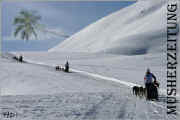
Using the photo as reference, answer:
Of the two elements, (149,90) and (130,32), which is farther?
(130,32)

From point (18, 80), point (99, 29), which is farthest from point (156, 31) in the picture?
point (18, 80)

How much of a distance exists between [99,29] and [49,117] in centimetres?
12579

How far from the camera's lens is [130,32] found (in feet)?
315

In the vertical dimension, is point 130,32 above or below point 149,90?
above

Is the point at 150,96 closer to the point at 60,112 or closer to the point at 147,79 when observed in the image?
the point at 147,79

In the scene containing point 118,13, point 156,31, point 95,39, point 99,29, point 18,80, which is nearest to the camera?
point 18,80

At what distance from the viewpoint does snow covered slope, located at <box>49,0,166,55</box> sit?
76.3 m

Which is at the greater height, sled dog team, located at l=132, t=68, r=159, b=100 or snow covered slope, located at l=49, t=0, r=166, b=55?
snow covered slope, located at l=49, t=0, r=166, b=55

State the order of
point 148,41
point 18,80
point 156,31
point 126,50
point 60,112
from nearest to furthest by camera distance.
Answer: point 60,112 → point 18,80 → point 126,50 → point 148,41 → point 156,31

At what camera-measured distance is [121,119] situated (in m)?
6.68

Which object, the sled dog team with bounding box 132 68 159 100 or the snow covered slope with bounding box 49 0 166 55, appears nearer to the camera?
the sled dog team with bounding box 132 68 159 100

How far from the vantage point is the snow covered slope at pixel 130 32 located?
76.3m

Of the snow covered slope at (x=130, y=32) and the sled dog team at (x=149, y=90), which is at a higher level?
the snow covered slope at (x=130, y=32)

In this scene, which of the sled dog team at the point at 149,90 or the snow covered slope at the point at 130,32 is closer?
the sled dog team at the point at 149,90
